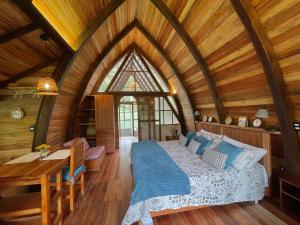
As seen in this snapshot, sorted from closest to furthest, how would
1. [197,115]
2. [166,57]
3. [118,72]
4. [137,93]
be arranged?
[166,57]
[197,115]
[118,72]
[137,93]

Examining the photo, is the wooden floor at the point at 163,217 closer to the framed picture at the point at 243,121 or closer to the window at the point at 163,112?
the framed picture at the point at 243,121

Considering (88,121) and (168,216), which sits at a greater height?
(88,121)

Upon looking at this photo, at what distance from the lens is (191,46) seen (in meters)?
3.27

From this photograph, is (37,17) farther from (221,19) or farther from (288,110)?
(288,110)

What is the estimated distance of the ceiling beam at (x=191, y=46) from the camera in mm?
2953

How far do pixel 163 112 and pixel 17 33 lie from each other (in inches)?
212

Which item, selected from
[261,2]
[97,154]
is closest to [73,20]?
[261,2]

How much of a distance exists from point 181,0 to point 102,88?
4.06 m

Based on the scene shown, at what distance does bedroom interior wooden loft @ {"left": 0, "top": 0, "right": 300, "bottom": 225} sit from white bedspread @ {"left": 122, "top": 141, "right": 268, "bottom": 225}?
24 mm

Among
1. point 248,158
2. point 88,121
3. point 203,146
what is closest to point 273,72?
point 248,158

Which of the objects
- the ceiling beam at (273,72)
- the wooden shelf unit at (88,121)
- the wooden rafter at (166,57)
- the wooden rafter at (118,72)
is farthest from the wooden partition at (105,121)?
the ceiling beam at (273,72)

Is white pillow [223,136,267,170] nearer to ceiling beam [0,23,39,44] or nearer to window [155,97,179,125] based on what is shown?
ceiling beam [0,23,39,44]

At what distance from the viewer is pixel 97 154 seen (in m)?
4.13

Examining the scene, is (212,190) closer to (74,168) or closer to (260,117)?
(260,117)
